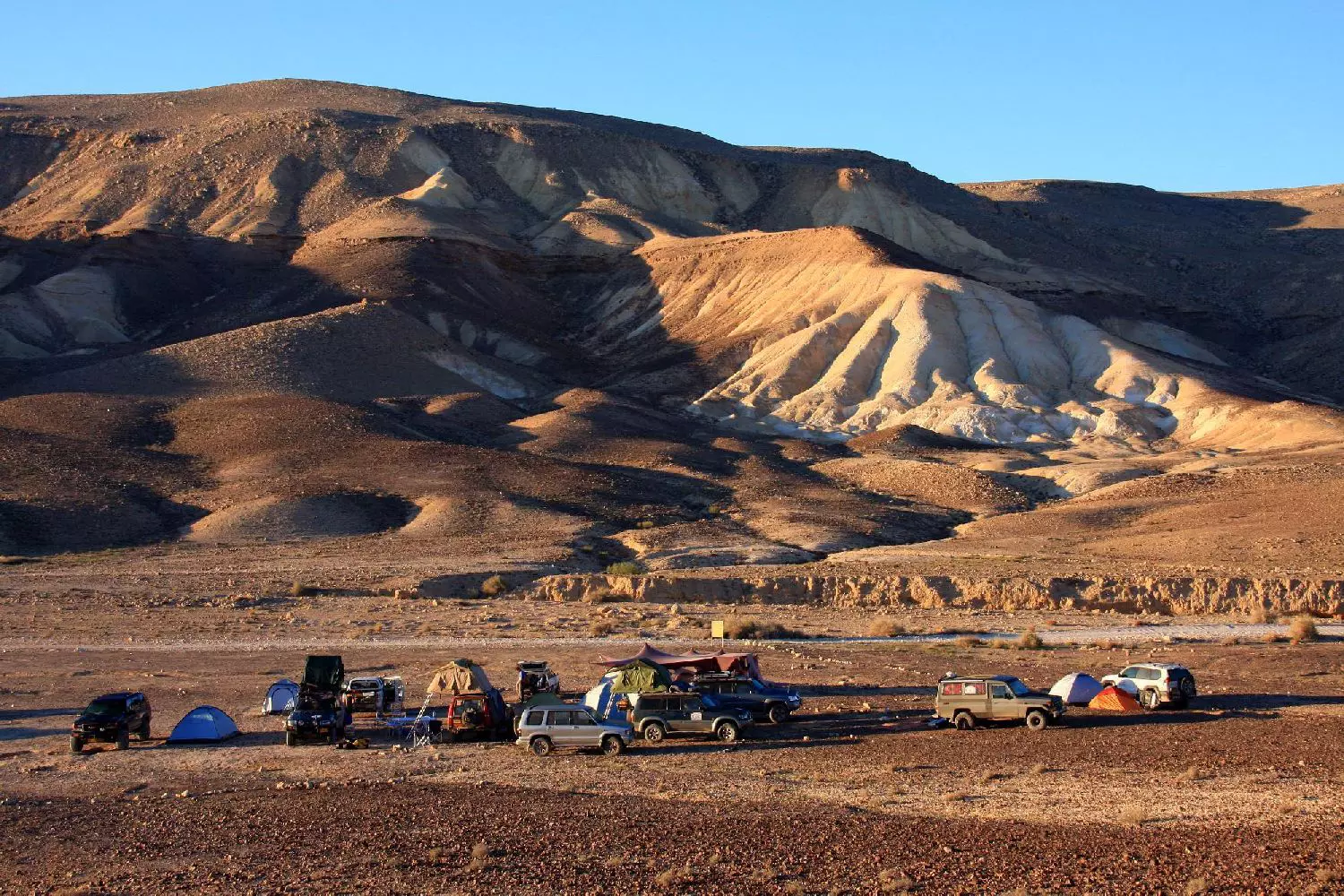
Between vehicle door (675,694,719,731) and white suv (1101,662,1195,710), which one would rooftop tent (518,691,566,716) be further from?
white suv (1101,662,1195,710)

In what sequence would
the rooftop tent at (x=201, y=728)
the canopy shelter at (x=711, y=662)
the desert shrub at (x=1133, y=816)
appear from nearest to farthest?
the desert shrub at (x=1133, y=816) → the rooftop tent at (x=201, y=728) → the canopy shelter at (x=711, y=662)

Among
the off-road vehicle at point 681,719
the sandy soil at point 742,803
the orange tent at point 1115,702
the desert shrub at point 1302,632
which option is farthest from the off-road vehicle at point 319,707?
the desert shrub at point 1302,632

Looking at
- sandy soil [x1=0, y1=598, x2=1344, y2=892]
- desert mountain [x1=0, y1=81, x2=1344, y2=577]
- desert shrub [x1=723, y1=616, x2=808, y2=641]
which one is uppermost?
desert mountain [x1=0, y1=81, x2=1344, y2=577]

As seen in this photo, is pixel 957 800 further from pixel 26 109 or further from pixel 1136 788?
pixel 26 109

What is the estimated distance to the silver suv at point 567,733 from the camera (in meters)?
22.8

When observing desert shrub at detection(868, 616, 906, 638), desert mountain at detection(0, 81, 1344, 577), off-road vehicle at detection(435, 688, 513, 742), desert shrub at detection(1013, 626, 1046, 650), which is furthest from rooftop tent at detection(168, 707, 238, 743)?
desert mountain at detection(0, 81, 1344, 577)

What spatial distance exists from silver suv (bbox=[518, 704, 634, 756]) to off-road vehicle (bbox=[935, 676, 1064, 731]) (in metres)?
5.02

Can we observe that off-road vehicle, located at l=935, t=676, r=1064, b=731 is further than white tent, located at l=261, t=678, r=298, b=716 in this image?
No

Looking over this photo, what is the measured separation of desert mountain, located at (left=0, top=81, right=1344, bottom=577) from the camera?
64.9m

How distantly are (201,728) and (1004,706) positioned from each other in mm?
12127

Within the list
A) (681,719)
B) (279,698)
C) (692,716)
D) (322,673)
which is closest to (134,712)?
(279,698)

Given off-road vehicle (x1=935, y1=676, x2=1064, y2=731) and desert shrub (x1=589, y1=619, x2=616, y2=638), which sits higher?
desert shrub (x1=589, y1=619, x2=616, y2=638)

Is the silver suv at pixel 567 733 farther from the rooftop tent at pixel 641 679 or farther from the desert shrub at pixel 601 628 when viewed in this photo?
the desert shrub at pixel 601 628

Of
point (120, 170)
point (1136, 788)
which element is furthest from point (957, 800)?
point (120, 170)
